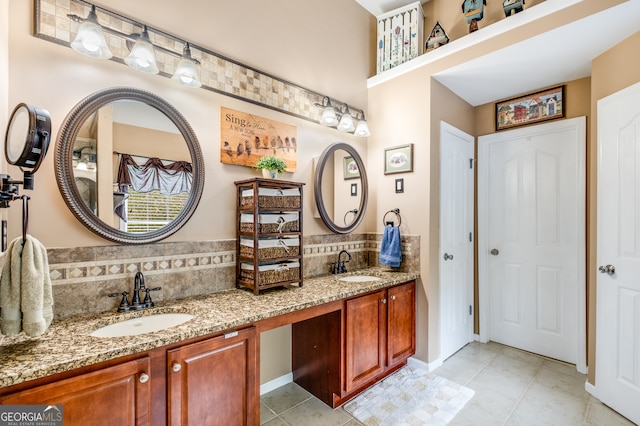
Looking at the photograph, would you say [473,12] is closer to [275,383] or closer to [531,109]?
[531,109]

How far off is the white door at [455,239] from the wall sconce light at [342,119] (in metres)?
0.73

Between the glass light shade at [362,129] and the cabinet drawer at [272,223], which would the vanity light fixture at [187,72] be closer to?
the cabinet drawer at [272,223]

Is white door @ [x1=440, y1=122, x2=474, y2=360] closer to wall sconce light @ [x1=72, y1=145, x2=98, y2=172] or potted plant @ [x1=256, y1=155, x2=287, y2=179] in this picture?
potted plant @ [x1=256, y1=155, x2=287, y2=179]

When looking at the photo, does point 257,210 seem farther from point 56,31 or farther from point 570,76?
→ point 570,76

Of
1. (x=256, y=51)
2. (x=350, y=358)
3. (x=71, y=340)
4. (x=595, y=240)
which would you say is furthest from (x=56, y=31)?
(x=595, y=240)

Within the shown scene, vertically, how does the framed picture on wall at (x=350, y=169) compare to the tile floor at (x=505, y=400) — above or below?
above

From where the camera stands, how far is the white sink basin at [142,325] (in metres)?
1.45

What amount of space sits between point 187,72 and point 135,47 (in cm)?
27

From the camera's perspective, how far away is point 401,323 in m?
2.54

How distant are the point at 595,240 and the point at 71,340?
3.24 metres

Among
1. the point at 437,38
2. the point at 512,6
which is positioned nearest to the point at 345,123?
Answer: the point at 437,38

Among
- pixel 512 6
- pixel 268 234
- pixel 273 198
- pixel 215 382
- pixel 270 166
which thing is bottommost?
pixel 215 382

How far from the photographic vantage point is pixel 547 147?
9.52 ft

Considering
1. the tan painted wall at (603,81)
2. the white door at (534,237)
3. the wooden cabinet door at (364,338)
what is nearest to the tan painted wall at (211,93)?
the wooden cabinet door at (364,338)
